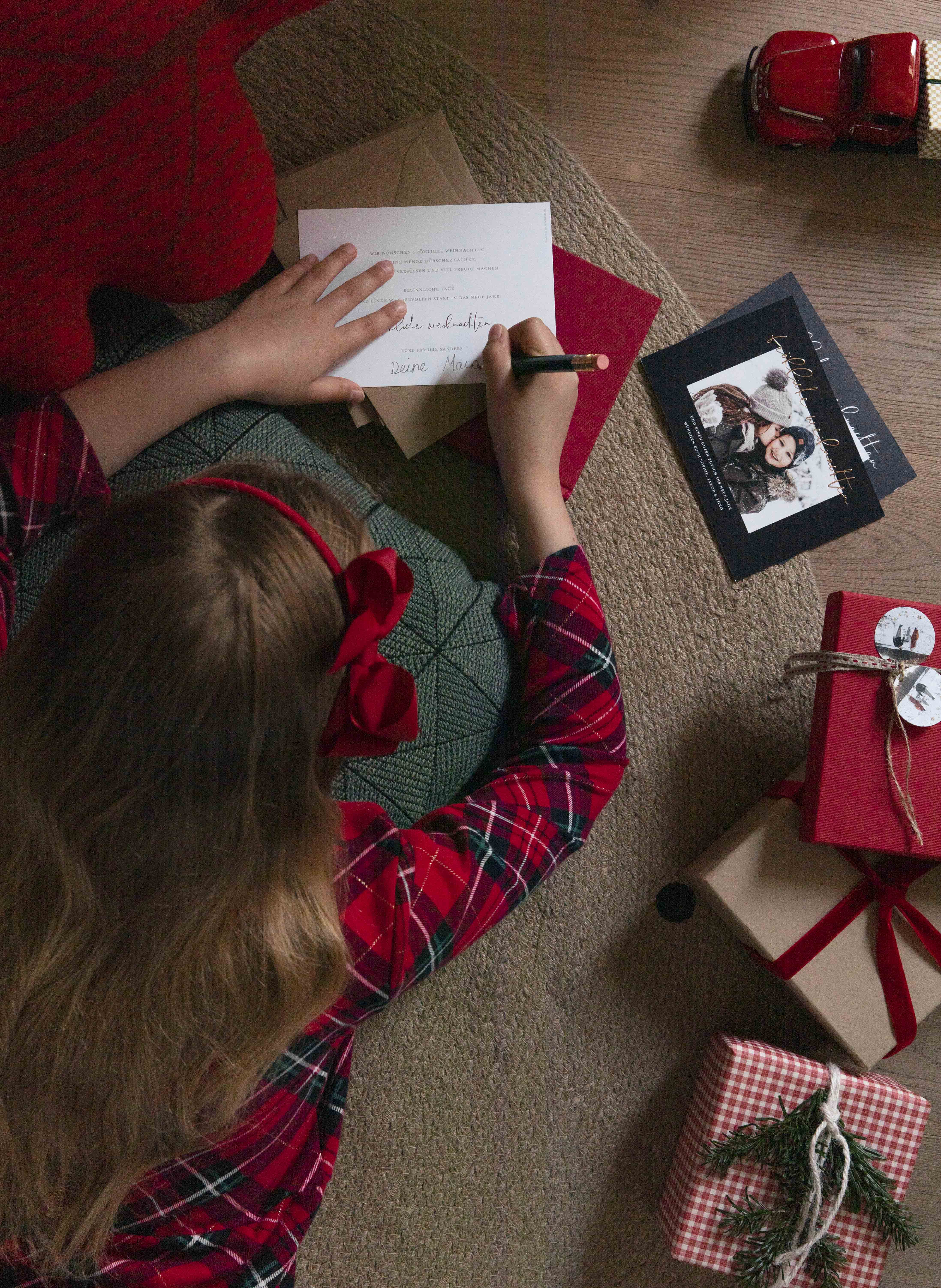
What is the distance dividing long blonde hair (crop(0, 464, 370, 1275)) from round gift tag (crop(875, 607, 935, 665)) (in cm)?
44

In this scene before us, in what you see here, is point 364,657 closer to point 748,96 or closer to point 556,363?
point 556,363

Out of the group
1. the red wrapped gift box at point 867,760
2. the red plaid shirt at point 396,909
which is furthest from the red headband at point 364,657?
the red wrapped gift box at point 867,760

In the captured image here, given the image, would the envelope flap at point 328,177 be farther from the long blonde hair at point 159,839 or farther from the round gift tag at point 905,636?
the round gift tag at point 905,636

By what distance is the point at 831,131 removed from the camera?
80 centimetres

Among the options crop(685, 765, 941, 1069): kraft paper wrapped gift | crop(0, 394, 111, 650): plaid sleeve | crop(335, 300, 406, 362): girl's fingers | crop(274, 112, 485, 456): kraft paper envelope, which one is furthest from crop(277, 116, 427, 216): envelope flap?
crop(685, 765, 941, 1069): kraft paper wrapped gift

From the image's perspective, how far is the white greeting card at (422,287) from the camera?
0.79m

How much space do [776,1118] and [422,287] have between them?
31.2 inches

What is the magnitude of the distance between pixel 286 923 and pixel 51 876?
0.13 metres

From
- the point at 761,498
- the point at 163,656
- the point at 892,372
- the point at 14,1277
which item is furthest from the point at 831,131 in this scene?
the point at 14,1277

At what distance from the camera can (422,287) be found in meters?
0.79

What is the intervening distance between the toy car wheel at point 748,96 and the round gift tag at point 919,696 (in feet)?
1.73

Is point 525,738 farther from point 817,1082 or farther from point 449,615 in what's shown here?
point 817,1082

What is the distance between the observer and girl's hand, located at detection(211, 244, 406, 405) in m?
0.74

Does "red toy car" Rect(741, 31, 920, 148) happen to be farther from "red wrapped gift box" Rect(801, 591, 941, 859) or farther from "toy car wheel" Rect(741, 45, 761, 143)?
"red wrapped gift box" Rect(801, 591, 941, 859)
